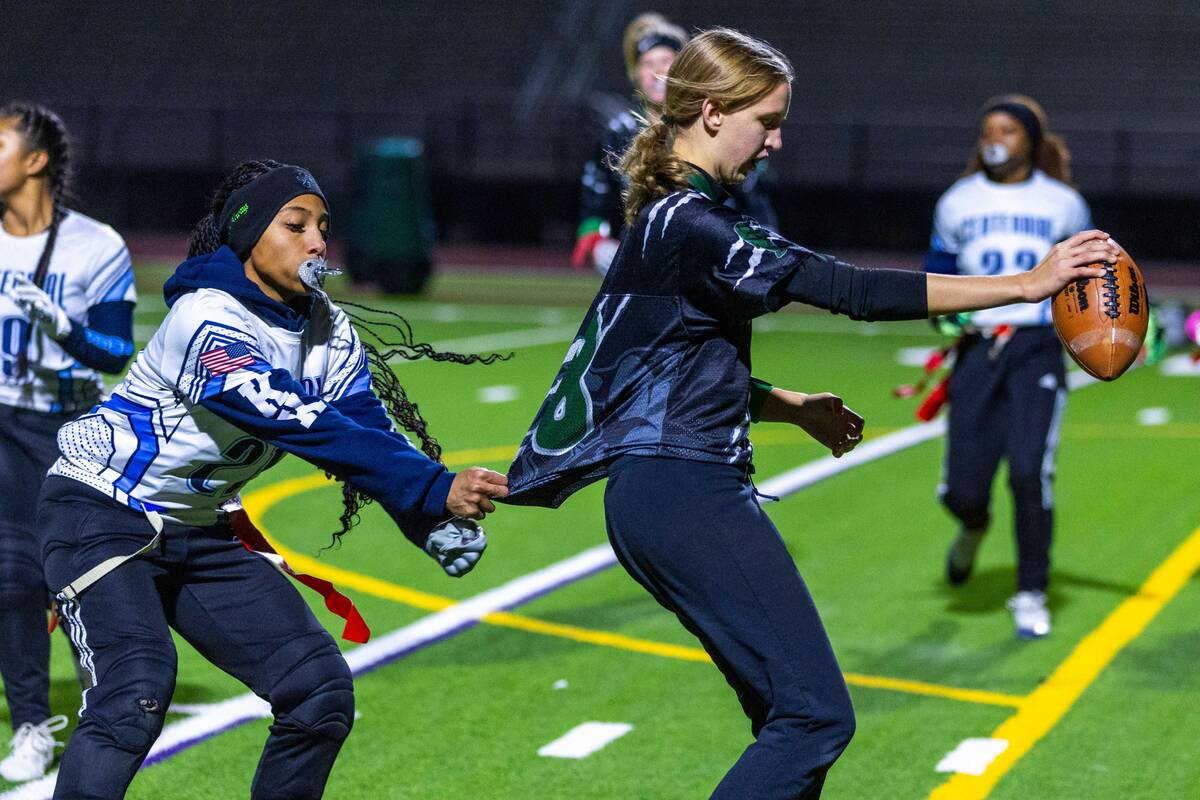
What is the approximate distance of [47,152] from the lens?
5.75 meters

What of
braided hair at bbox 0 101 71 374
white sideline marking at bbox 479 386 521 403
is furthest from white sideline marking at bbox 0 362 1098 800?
white sideline marking at bbox 479 386 521 403

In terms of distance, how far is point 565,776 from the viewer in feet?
18.4

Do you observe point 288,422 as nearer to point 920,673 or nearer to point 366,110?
point 920,673

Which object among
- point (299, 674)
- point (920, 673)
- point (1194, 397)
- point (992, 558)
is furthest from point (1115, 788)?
point (1194, 397)

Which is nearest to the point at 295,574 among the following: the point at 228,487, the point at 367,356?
the point at 228,487

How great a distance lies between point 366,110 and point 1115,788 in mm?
27174

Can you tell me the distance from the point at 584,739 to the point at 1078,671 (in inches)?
80.4

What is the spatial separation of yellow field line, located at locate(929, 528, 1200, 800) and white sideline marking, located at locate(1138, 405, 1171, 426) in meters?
4.19

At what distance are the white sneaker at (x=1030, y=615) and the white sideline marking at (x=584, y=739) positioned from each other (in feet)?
6.71

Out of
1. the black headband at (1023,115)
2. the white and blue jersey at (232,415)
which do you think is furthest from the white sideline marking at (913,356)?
the white and blue jersey at (232,415)

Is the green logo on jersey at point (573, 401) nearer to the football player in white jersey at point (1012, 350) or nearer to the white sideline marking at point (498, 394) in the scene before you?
the football player in white jersey at point (1012, 350)

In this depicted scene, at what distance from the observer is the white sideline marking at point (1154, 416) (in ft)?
43.8

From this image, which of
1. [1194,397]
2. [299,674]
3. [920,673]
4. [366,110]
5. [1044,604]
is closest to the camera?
[299,674]

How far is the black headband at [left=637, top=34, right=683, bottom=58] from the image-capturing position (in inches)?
314
